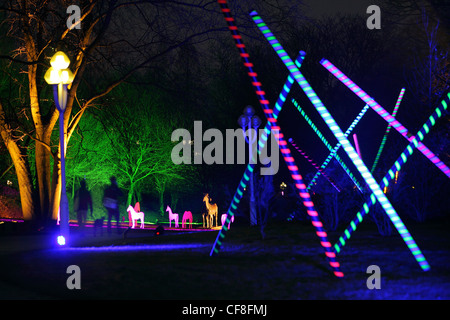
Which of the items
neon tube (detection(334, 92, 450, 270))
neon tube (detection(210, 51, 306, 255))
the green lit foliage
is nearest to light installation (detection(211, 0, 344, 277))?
neon tube (detection(210, 51, 306, 255))

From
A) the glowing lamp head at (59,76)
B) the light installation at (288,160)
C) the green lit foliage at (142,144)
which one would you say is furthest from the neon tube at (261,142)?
the green lit foliage at (142,144)

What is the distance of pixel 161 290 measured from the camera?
328 inches

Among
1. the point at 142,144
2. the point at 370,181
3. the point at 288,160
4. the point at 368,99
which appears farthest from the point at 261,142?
the point at 142,144

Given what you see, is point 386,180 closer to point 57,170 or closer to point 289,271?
point 289,271

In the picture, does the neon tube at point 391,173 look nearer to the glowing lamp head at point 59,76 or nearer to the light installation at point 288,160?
the light installation at point 288,160

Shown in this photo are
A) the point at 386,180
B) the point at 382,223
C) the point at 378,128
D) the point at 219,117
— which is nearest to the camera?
the point at 386,180

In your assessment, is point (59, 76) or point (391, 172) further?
point (59, 76)

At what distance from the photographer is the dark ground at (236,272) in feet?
26.3

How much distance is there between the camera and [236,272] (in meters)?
9.64

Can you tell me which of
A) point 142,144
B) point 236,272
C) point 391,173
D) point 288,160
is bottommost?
point 236,272

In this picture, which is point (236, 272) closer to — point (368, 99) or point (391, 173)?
point (391, 173)

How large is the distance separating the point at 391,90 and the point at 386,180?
99.6 feet

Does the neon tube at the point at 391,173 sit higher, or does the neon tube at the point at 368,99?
the neon tube at the point at 368,99

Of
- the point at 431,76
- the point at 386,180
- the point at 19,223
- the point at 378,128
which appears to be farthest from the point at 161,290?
the point at 378,128
